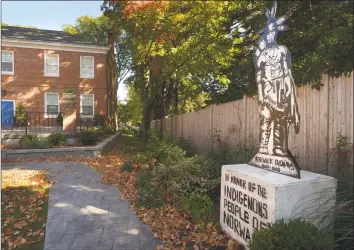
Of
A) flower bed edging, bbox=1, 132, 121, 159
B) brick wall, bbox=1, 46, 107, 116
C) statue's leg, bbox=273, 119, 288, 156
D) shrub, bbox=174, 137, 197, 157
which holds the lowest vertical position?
flower bed edging, bbox=1, 132, 121, 159

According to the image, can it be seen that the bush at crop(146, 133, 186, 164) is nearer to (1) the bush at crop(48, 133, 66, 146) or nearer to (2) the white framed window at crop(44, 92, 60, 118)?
(1) the bush at crop(48, 133, 66, 146)

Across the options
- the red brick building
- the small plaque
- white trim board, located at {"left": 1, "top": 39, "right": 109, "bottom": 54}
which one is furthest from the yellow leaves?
white trim board, located at {"left": 1, "top": 39, "right": 109, "bottom": 54}

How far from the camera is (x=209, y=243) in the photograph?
391 centimetres

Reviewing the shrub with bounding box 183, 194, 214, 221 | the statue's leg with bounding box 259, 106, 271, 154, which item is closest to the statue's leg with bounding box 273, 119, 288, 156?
the statue's leg with bounding box 259, 106, 271, 154

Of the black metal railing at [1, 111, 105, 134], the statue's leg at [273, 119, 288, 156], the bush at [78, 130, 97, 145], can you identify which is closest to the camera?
the statue's leg at [273, 119, 288, 156]

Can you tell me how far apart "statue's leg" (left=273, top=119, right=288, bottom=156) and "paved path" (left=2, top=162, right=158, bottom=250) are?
7.35 feet

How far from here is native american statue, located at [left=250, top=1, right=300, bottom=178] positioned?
3.64 meters

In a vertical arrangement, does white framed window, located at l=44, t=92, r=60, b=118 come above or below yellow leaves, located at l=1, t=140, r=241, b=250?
above

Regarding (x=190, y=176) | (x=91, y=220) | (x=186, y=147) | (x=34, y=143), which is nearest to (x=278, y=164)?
(x=190, y=176)

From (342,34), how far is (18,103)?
20.5 metres

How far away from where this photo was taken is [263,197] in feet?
10.9

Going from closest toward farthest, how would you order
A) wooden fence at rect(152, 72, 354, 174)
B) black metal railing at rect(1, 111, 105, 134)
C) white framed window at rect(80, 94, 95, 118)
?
wooden fence at rect(152, 72, 354, 174) → black metal railing at rect(1, 111, 105, 134) → white framed window at rect(80, 94, 95, 118)

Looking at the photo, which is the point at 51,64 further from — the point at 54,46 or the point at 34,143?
the point at 34,143

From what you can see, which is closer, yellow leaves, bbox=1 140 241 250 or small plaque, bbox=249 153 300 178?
small plaque, bbox=249 153 300 178
